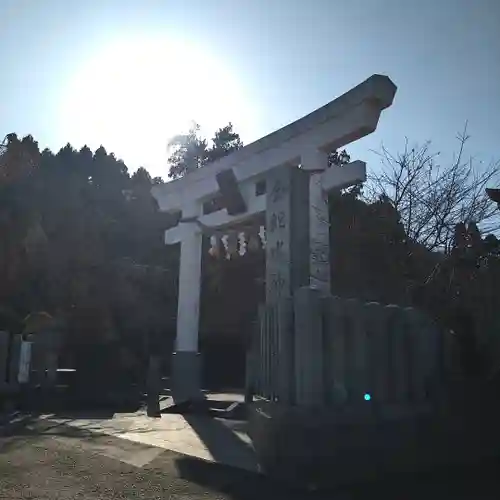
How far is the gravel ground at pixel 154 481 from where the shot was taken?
16.5 ft

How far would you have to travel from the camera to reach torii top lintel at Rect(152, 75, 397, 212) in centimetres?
835

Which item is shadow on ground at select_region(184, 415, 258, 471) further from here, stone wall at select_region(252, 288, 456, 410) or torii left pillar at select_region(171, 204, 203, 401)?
torii left pillar at select_region(171, 204, 203, 401)

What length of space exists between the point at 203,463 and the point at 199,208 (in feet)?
25.1

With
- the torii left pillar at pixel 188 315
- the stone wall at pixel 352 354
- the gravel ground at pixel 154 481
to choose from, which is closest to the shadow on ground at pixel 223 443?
the gravel ground at pixel 154 481

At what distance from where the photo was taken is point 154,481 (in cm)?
550

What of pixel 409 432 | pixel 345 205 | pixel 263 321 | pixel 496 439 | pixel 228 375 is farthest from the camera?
pixel 228 375

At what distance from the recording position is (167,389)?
1488 cm

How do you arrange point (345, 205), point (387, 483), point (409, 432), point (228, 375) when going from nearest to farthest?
point (387, 483) → point (409, 432) → point (345, 205) → point (228, 375)

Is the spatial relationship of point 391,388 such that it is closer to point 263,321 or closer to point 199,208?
point 263,321

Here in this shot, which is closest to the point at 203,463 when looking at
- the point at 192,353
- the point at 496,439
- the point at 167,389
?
the point at 496,439

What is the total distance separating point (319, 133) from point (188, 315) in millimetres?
5604

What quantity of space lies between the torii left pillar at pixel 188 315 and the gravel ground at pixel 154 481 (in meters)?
5.56

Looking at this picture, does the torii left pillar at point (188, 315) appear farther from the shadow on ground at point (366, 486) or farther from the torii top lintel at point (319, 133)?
the shadow on ground at point (366, 486)

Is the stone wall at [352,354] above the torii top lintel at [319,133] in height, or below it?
below
